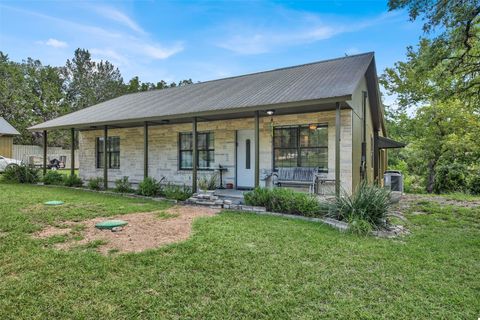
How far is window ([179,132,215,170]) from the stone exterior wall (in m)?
0.20

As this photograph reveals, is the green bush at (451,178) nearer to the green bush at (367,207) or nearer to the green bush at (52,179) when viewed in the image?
the green bush at (367,207)

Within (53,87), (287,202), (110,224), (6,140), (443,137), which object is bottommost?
(110,224)

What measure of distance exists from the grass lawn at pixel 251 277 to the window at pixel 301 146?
3779mm

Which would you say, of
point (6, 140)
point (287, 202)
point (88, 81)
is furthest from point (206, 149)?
point (88, 81)

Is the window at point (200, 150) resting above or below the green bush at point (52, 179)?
above

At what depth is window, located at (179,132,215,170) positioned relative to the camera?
1096 cm

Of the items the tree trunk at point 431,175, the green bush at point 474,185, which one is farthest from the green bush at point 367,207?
the tree trunk at point 431,175

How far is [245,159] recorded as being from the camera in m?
10.2

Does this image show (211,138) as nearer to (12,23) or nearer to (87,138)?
(87,138)

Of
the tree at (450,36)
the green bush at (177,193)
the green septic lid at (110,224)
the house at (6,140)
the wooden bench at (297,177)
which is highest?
the tree at (450,36)

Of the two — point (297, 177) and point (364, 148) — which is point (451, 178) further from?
point (297, 177)

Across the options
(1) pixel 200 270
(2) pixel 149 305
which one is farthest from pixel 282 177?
(2) pixel 149 305

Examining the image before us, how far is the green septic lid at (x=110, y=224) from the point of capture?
5.32 m

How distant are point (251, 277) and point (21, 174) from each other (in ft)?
45.9
